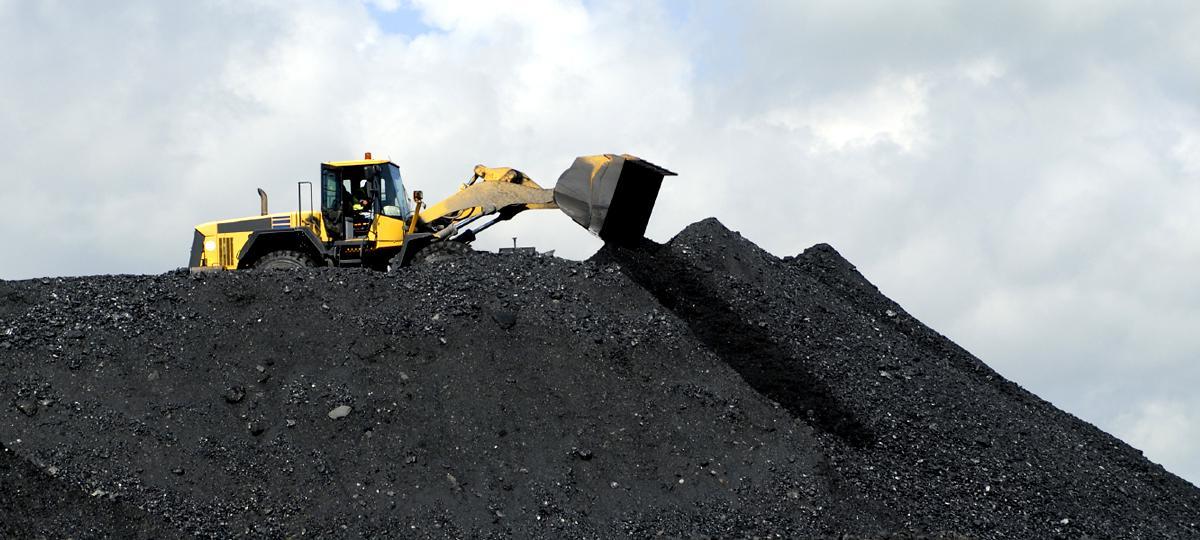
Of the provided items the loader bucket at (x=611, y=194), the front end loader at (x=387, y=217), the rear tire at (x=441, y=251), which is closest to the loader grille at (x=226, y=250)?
the front end loader at (x=387, y=217)

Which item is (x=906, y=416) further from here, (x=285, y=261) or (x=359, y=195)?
(x=285, y=261)

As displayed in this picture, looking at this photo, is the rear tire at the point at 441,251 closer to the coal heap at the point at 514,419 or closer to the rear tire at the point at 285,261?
the coal heap at the point at 514,419

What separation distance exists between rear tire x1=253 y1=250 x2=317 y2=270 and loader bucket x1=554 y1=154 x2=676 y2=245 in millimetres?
3819

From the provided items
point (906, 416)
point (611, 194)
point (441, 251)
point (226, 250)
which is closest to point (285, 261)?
point (226, 250)

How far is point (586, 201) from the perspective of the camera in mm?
16406

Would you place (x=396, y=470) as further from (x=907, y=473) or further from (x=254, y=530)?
(x=907, y=473)

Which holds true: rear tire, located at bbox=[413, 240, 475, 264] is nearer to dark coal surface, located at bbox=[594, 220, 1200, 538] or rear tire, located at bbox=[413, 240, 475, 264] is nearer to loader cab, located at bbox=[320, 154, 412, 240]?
loader cab, located at bbox=[320, 154, 412, 240]

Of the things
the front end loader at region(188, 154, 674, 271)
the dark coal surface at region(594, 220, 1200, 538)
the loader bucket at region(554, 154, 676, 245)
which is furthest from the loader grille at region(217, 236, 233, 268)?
the dark coal surface at region(594, 220, 1200, 538)

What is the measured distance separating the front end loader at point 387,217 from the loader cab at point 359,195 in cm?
1

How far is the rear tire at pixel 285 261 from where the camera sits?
59.7ft

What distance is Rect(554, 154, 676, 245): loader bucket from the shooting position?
16203mm

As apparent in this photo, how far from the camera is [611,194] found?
16.1 meters

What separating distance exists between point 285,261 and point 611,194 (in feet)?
16.4

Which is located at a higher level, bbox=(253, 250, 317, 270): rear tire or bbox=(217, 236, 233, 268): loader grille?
bbox=(217, 236, 233, 268): loader grille
